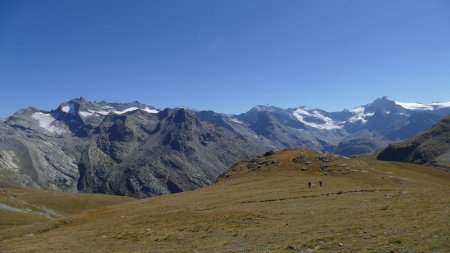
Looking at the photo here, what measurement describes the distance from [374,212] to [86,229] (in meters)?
36.6

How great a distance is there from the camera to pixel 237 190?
80750 millimetres

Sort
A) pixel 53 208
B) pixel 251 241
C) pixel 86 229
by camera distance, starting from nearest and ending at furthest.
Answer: pixel 251 241
pixel 86 229
pixel 53 208

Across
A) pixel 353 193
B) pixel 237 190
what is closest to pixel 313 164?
pixel 237 190

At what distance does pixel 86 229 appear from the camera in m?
53.8

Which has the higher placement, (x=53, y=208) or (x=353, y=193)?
(x=353, y=193)

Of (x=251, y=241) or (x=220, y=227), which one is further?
(x=220, y=227)

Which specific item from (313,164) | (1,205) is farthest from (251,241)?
(1,205)

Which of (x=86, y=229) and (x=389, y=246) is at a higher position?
(x=389, y=246)

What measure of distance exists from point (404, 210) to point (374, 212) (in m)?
2.79

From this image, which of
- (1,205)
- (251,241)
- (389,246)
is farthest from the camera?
(1,205)

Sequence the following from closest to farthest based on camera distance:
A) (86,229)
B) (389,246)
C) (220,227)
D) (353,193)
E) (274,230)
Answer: (389,246)
(274,230)
(220,227)
(86,229)
(353,193)

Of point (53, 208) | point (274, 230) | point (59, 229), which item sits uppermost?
point (274, 230)

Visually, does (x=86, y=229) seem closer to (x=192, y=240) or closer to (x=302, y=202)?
(x=192, y=240)

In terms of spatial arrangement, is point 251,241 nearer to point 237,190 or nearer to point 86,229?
point 86,229
